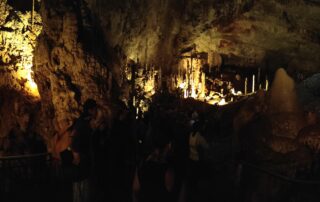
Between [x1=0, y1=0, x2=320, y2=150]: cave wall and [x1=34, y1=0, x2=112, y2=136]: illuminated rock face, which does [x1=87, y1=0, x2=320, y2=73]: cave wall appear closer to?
[x1=0, y1=0, x2=320, y2=150]: cave wall

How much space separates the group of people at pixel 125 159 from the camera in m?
4.54

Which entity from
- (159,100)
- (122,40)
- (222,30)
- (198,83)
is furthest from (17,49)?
(222,30)

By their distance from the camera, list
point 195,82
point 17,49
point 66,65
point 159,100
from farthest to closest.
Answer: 1. point 195,82
2. point 159,100
3. point 17,49
4. point 66,65

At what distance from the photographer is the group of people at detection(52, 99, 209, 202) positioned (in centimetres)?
454

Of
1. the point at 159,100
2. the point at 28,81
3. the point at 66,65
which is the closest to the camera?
the point at 66,65

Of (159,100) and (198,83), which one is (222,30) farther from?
(159,100)

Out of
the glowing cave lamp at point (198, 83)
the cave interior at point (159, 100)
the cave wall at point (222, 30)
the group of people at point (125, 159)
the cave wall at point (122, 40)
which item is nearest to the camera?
the group of people at point (125, 159)

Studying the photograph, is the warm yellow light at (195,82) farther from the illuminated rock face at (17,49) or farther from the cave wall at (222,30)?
the illuminated rock face at (17,49)

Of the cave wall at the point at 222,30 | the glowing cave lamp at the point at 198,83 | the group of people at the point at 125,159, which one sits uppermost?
the cave wall at the point at 222,30

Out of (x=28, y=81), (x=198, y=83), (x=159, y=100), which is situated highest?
(x=28, y=81)

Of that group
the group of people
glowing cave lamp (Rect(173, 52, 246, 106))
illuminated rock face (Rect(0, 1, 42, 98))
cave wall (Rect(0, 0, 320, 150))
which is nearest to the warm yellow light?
glowing cave lamp (Rect(173, 52, 246, 106))

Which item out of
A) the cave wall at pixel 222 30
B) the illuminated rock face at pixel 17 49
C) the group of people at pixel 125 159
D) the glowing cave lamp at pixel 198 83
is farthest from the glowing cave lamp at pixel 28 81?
the group of people at pixel 125 159

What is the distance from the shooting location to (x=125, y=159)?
195 inches

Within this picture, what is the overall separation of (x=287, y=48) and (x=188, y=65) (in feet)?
16.0
